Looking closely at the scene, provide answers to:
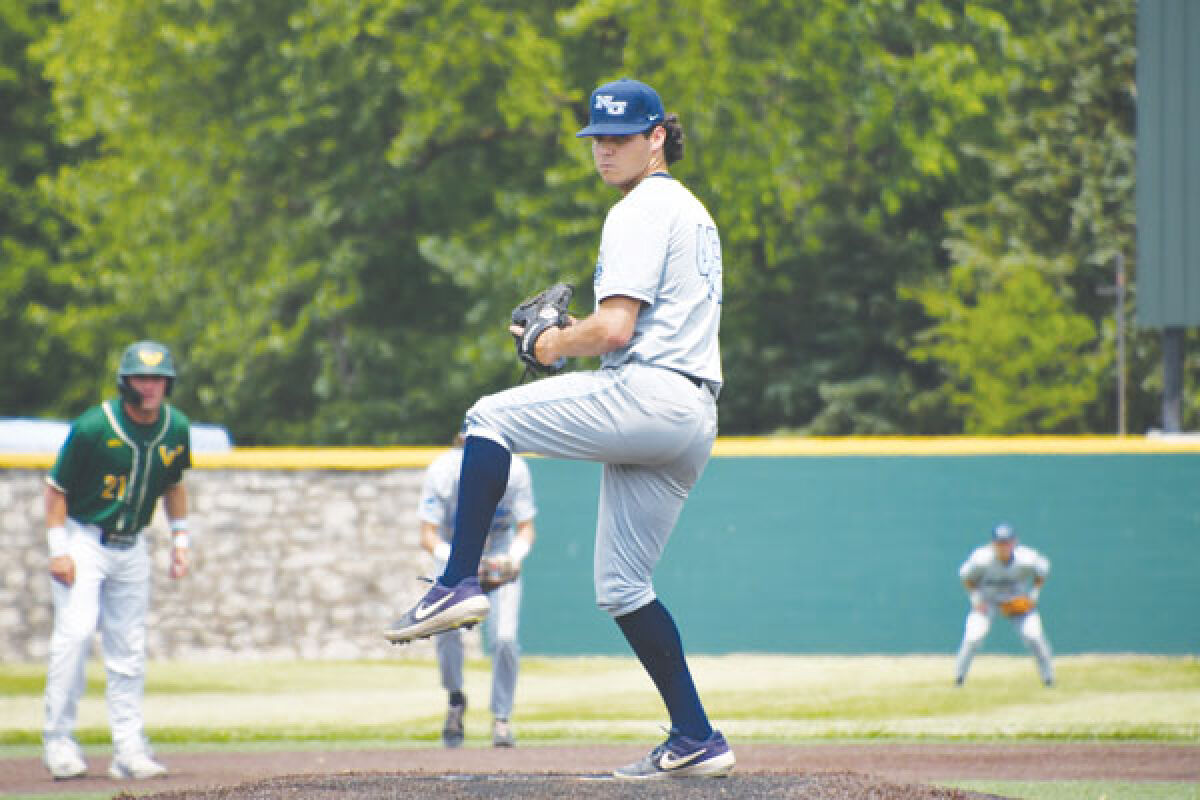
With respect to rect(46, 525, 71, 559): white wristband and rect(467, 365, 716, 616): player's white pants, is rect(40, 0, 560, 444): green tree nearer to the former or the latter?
rect(46, 525, 71, 559): white wristband

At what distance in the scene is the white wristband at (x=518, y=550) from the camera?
34.9ft

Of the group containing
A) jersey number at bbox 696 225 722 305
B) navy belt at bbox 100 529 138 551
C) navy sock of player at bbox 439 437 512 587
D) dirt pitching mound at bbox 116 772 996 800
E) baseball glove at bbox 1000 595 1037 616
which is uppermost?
jersey number at bbox 696 225 722 305

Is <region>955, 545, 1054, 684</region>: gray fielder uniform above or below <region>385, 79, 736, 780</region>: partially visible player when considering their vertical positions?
below

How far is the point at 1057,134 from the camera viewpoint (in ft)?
106

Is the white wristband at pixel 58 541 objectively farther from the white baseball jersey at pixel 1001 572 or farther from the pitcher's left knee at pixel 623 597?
the white baseball jersey at pixel 1001 572

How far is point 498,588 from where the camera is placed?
10852mm

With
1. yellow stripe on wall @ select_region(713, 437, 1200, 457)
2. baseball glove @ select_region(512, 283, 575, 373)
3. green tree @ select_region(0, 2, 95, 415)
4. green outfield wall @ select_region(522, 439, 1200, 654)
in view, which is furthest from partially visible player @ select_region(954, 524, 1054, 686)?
green tree @ select_region(0, 2, 95, 415)

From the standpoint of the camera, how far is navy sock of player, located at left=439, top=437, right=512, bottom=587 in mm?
Result: 5602

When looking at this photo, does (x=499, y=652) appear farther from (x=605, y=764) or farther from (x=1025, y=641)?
(x=1025, y=641)

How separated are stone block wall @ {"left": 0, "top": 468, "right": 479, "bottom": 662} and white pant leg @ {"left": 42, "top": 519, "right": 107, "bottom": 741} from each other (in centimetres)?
756

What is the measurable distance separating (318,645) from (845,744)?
7.37m

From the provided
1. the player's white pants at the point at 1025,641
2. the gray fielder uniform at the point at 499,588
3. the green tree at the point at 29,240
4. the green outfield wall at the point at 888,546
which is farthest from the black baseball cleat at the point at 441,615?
the green tree at the point at 29,240

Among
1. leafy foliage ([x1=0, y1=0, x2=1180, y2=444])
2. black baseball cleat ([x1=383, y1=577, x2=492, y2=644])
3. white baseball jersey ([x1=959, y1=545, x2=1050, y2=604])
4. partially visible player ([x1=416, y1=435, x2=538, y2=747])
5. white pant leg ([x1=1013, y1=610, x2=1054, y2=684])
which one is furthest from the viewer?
leafy foliage ([x1=0, y1=0, x2=1180, y2=444])

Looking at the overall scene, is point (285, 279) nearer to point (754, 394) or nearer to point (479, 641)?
point (754, 394)
